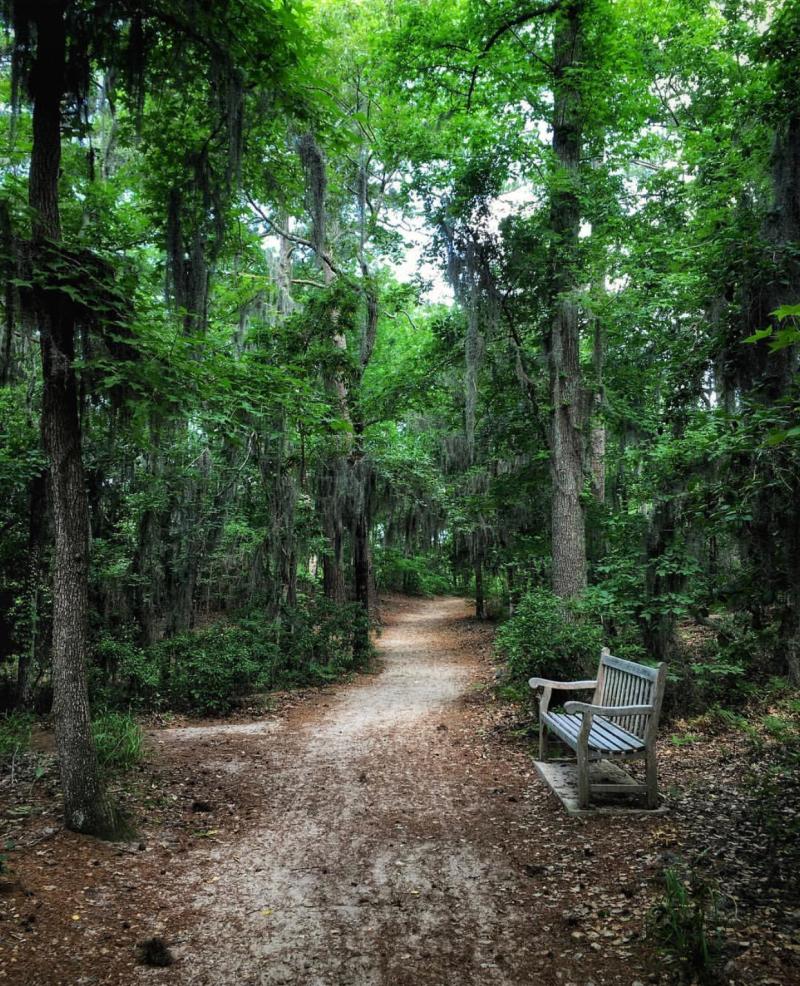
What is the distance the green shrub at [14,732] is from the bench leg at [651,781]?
5201mm

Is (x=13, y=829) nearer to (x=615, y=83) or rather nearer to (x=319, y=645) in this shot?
(x=319, y=645)

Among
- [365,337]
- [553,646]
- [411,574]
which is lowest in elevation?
[411,574]

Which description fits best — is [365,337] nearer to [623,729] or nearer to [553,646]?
[553,646]

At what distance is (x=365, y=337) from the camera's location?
12.6 metres

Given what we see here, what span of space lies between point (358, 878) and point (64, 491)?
3.12 m

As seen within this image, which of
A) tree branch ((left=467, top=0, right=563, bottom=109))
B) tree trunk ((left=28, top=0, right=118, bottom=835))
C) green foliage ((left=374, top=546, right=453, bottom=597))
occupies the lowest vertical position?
green foliage ((left=374, top=546, right=453, bottom=597))

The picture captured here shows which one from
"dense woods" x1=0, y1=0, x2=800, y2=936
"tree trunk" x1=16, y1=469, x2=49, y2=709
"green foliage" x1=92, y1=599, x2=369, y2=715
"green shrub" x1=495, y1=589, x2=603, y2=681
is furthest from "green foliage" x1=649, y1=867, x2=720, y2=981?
"tree trunk" x1=16, y1=469, x2=49, y2=709

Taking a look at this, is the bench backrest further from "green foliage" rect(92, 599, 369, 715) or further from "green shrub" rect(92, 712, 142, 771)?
"green foliage" rect(92, 599, 369, 715)

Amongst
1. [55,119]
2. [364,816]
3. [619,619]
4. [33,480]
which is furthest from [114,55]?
[619,619]

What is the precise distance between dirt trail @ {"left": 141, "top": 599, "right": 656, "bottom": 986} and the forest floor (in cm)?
1

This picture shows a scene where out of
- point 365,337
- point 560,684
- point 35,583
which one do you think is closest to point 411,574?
point 365,337

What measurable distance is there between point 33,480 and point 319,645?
5.41m

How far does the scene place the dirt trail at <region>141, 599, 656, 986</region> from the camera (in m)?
2.79

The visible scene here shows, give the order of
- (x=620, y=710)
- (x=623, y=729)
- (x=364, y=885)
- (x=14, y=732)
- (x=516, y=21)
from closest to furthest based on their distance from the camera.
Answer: (x=364, y=885)
(x=620, y=710)
(x=623, y=729)
(x=14, y=732)
(x=516, y=21)
